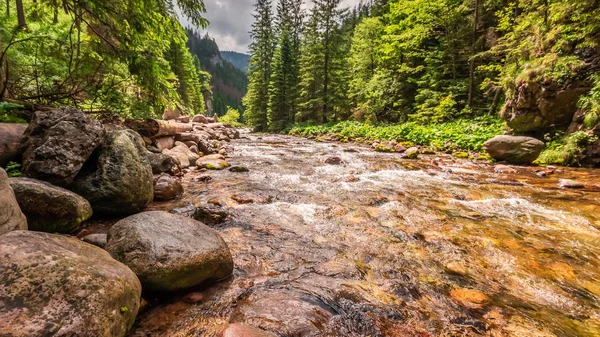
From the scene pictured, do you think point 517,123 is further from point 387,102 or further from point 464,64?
point 387,102

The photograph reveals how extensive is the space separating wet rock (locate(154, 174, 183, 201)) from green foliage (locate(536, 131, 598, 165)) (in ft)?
32.4

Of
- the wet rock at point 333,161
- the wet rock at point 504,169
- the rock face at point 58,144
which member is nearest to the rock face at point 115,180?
the rock face at point 58,144

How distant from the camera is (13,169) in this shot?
3.21 metres

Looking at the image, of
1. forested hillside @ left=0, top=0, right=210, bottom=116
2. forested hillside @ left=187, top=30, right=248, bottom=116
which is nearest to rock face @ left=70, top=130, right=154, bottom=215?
forested hillside @ left=0, top=0, right=210, bottom=116

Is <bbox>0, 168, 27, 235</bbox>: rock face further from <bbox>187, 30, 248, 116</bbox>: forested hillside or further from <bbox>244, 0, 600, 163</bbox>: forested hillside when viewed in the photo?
<bbox>187, 30, 248, 116</bbox>: forested hillside

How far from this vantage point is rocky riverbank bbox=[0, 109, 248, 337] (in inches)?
55.2

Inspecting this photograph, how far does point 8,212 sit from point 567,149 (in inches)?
435

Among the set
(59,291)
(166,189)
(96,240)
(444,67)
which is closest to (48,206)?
(96,240)

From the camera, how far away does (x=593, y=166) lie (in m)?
6.78

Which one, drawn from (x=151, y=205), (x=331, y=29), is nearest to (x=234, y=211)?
(x=151, y=205)

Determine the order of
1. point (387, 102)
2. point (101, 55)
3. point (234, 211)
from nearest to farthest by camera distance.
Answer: point (234, 211), point (101, 55), point (387, 102)

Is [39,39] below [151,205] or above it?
above

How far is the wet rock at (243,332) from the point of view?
1.69 m

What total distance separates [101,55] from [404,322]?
660 centimetres
